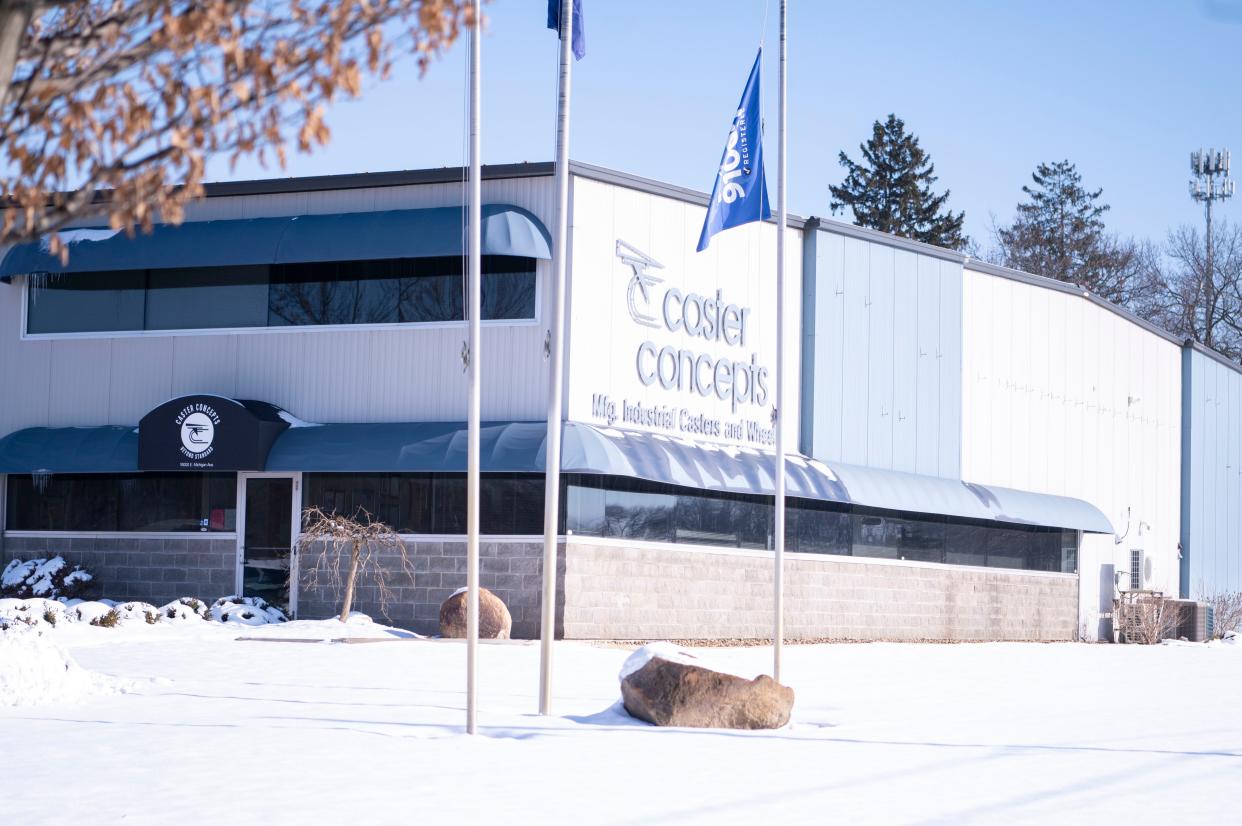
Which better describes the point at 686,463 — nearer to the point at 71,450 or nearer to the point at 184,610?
the point at 184,610

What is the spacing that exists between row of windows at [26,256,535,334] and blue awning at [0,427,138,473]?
1.85 metres

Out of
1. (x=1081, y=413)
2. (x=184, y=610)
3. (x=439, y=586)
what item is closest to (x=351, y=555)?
(x=439, y=586)

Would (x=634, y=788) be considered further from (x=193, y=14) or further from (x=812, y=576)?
(x=812, y=576)

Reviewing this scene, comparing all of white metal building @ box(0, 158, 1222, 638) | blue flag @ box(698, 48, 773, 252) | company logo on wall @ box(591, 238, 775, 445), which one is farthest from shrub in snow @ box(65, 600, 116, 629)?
blue flag @ box(698, 48, 773, 252)

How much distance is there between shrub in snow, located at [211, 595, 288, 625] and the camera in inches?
922

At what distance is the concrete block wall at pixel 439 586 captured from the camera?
930 inches

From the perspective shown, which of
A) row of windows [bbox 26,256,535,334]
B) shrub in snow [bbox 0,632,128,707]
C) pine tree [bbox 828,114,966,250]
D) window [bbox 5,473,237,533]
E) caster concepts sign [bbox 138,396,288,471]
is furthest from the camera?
pine tree [bbox 828,114,966,250]

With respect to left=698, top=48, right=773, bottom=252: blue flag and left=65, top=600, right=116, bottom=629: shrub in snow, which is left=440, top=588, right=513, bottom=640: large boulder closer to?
left=65, top=600, right=116, bottom=629: shrub in snow

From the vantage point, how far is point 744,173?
17078 millimetres

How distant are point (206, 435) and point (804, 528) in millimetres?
11065

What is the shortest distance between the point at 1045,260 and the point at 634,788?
65.7 meters

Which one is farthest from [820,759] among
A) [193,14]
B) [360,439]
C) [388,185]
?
[388,185]

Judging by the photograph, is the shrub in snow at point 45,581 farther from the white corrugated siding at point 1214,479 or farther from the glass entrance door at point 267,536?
the white corrugated siding at point 1214,479

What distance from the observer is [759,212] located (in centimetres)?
1705
